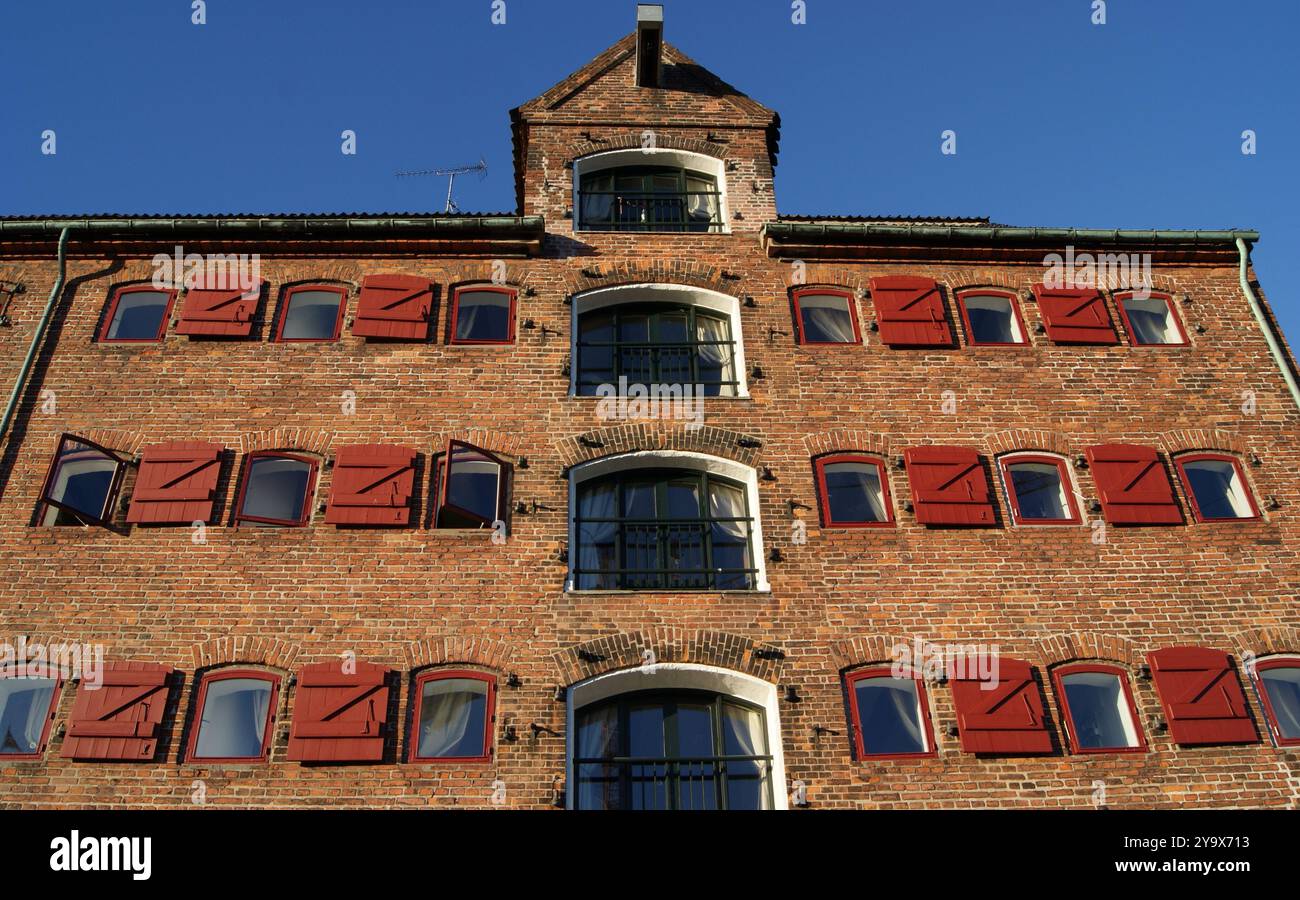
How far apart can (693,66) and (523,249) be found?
19.8ft

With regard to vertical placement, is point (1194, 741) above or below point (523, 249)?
below

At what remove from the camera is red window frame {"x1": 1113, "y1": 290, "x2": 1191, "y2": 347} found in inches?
781

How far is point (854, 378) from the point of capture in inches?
742

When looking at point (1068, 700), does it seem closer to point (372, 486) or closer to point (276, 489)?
point (372, 486)

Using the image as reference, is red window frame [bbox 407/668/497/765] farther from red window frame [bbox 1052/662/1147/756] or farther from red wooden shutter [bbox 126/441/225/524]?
red window frame [bbox 1052/662/1147/756]

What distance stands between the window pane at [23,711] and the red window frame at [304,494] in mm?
3102

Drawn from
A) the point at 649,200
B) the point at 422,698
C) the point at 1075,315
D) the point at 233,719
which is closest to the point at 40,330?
the point at 233,719

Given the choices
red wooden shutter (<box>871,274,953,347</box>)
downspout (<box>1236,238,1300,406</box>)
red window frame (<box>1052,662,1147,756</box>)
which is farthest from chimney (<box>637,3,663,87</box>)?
red window frame (<box>1052,662,1147,756</box>)

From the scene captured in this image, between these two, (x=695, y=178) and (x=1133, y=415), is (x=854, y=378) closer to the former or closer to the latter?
(x=1133, y=415)

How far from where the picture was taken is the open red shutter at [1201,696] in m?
15.2

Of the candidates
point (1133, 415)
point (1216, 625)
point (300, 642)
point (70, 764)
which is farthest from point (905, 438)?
point (70, 764)

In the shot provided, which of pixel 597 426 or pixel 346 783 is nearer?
pixel 346 783

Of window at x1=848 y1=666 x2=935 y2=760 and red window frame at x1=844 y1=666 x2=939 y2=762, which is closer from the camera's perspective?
red window frame at x1=844 y1=666 x2=939 y2=762

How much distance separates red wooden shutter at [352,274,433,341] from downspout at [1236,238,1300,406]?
12949 mm
